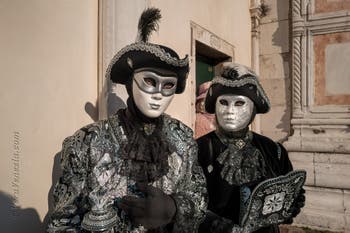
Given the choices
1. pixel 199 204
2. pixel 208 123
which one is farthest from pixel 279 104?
pixel 199 204

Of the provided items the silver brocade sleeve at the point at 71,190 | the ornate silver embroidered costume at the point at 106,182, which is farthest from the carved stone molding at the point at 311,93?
the silver brocade sleeve at the point at 71,190

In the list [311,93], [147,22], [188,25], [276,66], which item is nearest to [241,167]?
[147,22]

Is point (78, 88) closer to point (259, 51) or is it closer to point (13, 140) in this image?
point (13, 140)

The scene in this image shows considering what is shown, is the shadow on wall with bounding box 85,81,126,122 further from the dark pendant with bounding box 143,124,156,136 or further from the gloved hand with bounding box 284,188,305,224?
the gloved hand with bounding box 284,188,305,224

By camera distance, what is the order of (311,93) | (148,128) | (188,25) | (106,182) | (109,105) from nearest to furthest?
(106,182) → (148,128) → (109,105) → (188,25) → (311,93)

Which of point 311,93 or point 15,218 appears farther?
point 311,93

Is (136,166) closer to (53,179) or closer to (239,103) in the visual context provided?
(239,103)

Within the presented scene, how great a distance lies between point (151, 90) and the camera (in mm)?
1400

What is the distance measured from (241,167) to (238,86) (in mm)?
436

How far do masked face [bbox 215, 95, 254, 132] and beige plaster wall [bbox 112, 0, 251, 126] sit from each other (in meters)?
0.78

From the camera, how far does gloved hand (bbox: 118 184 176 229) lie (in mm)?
1248

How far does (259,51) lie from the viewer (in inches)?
224

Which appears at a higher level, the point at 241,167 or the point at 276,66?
the point at 276,66

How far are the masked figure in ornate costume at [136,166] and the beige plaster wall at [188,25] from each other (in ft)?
2.88
